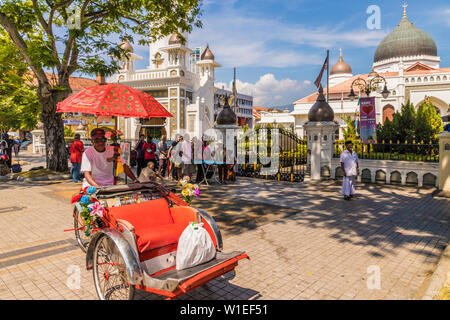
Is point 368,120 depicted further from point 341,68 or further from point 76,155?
point 341,68

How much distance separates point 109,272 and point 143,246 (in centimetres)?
50

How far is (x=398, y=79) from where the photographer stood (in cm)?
3438

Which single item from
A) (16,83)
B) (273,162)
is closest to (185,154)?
(273,162)

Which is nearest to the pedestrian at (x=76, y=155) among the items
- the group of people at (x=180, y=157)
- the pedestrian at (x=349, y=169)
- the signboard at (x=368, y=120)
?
the group of people at (x=180, y=157)

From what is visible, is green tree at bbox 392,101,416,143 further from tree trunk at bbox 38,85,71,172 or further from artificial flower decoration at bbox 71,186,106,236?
tree trunk at bbox 38,85,71,172

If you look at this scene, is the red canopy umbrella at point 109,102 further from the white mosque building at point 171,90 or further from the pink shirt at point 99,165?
the white mosque building at point 171,90

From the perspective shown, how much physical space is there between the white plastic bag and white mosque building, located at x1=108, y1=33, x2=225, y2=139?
26140mm

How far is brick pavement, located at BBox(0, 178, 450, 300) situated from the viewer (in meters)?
3.79

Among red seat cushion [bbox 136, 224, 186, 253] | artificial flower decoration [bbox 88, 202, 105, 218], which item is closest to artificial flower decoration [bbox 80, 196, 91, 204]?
artificial flower decoration [bbox 88, 202, 105, 218]

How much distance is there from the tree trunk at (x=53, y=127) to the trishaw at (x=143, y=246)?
10600mm

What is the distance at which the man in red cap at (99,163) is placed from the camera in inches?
183
